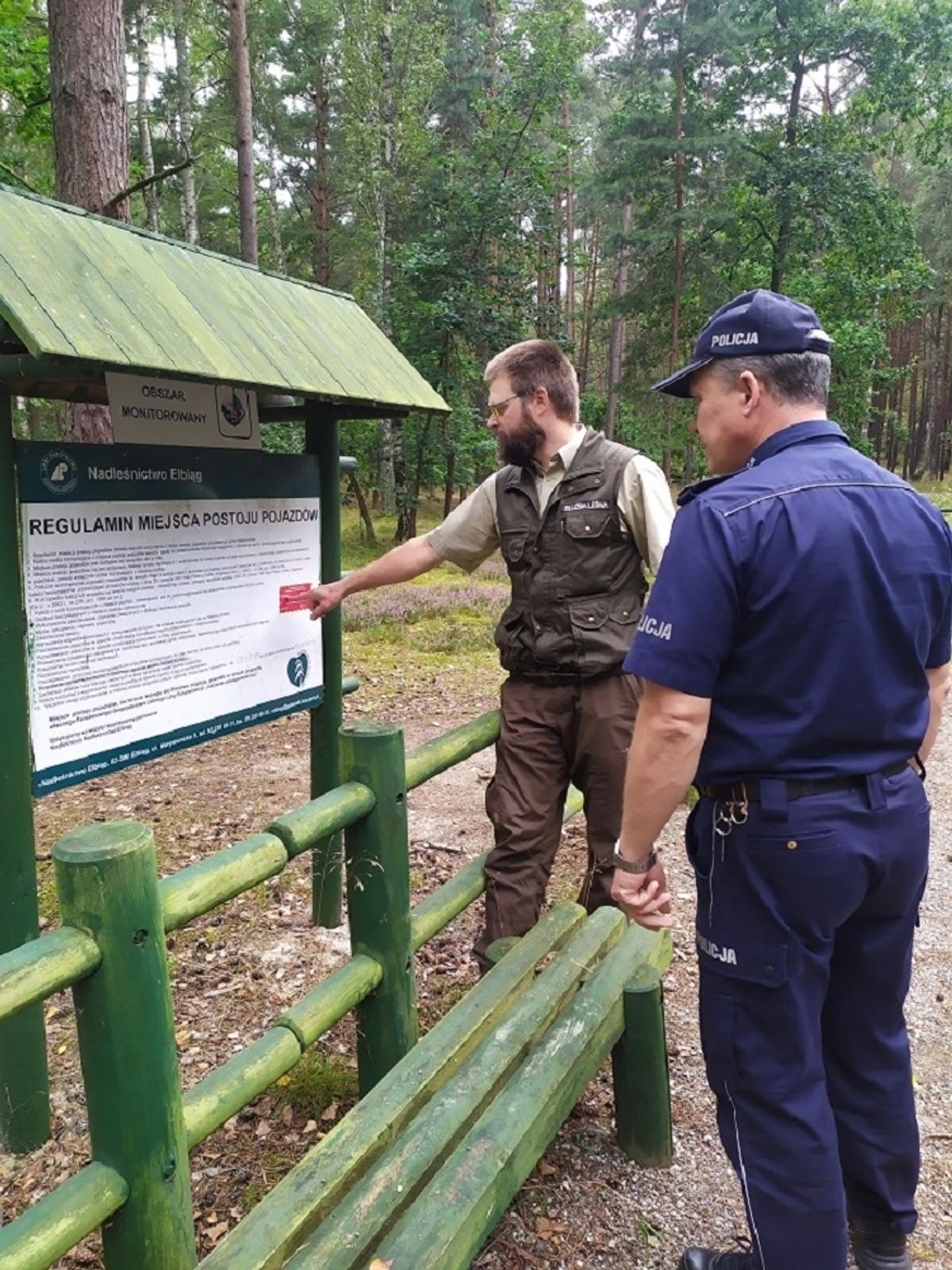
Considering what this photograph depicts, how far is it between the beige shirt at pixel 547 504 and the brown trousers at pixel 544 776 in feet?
1.60

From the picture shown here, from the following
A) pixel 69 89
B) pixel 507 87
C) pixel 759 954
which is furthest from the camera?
pixel 507 87

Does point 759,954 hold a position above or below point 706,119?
below

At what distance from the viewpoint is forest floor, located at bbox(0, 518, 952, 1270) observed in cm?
237

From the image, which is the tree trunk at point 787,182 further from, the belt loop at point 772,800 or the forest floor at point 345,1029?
the belt loop at point 772,800

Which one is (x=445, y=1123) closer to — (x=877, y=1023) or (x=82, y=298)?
(x=877, y=1023)

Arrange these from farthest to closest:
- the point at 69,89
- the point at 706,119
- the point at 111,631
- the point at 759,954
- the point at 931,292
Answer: the point at 931,292 < the point at 706,119 < the point at 69,89 < the point at 111,631 < the point at 759,954

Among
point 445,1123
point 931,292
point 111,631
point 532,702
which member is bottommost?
point 445,1123

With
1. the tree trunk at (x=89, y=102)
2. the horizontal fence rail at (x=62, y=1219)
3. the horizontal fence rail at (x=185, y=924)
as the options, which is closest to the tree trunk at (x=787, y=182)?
the tree trunk at (x=89, y=102)

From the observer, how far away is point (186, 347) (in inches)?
91.4

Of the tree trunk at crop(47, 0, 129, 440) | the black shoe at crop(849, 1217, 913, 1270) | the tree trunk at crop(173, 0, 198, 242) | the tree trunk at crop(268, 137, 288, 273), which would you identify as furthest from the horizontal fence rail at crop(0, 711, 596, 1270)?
the tree trunk at crop(268, 137, 288, 273)

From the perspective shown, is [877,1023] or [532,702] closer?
[877,1023]

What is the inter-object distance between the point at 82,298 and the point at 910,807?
2.18 m

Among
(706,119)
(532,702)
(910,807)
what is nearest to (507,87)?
(706,119)

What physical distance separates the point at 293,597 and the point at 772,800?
2.11 metres
